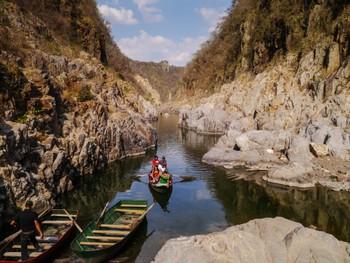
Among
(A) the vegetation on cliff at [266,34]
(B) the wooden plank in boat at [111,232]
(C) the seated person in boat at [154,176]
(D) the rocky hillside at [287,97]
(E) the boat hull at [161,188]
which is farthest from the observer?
(A) the vegetation on cliff at [266,34]

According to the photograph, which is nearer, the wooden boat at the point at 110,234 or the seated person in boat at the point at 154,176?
the wooden boat at the point at 110,234

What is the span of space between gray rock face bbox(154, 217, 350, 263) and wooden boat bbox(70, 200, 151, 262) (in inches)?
180

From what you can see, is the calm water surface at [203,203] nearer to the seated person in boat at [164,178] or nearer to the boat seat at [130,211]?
the boat seat at [130,211]

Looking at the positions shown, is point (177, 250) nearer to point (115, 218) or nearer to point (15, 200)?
point (115, 218)

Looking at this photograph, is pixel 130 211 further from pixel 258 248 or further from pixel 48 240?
pixel 258 248

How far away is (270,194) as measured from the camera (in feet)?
97.7

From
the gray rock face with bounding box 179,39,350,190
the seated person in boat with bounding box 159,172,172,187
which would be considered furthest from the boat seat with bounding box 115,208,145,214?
the gray rock face with bounding box 179,39,350,190

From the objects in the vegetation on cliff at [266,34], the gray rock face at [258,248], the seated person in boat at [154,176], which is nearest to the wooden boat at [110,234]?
the gray rock face at [258,248]

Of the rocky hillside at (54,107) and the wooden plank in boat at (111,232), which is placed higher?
the rocky hillside at (54,107)

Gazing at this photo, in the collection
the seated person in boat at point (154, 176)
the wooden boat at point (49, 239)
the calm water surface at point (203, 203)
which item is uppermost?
the seated person in boat at point (154, 176)

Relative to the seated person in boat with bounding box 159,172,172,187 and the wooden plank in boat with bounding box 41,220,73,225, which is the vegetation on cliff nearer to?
the seated person in boat with bounding box 159,172,172,187

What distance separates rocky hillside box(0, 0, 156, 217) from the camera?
23.8m

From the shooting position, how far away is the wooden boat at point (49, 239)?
16078mm

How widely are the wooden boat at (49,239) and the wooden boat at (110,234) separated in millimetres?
1434
